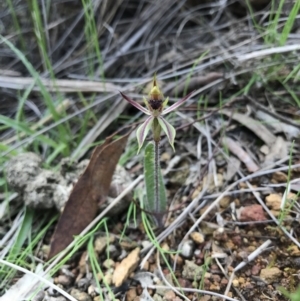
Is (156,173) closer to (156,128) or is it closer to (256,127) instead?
(156,128)

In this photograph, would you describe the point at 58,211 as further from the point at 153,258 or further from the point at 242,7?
the point at 242,7

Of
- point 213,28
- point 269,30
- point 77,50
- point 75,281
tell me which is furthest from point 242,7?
point 75,281

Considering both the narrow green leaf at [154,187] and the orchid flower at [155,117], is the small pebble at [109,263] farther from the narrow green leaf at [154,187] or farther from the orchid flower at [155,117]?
the orchid flower at [155,117]

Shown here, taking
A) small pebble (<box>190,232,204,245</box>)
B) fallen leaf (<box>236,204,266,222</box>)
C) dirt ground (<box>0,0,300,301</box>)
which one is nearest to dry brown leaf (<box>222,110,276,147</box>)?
dirt ground (<box>0,0,300,301</box>)

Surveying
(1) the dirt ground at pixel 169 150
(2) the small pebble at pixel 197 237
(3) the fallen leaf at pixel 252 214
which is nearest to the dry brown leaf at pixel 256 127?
(1) the dirt ground at pixel 169 150

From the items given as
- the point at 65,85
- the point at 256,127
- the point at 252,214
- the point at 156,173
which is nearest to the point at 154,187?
the point at 156,173

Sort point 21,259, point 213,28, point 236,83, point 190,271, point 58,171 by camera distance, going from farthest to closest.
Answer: point 213,28, point 236,83, point 58,171, point 21,259, point 190,271
